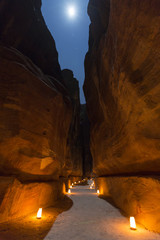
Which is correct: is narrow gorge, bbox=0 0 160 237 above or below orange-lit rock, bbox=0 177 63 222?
above

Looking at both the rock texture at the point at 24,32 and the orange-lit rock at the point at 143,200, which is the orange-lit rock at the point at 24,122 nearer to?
the orange-lit rock at the point at 143,200

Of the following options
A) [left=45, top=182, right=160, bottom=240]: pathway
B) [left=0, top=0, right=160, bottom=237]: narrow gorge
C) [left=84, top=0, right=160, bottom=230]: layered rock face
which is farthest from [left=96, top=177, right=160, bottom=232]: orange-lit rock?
[left=45, top=182, right=160, bottom=240]: pathway

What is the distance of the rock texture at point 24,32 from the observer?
12484 mm

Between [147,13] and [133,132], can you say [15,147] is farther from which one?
[147,13]

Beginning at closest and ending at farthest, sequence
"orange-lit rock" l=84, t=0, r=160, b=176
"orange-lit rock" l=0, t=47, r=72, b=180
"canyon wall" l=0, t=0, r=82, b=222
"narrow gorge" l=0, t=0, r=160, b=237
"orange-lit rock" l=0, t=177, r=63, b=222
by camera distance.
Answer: "orange-lit rock" l=84, t=0, r=160, b=176, "narrow gorge" l=0, t=0, r=160, b=237, "orange-lit rock" l=0, t=177, r=63, b=222, "canyon wall" l=0, t=0, r=82, b=222, "orange-lit rock" l=0, t=47, r=72, b=180

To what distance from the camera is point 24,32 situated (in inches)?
543

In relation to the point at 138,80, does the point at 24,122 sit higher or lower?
lower

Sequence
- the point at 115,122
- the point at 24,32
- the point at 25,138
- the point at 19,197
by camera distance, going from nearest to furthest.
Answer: the point at 19,197
the point at 25,138
the point at 115,122
the point at 24,32

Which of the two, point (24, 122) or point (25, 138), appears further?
point (24, 122)

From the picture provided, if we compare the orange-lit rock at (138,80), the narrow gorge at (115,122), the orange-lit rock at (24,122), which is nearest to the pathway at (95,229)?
the narrow gorge at (115,122)

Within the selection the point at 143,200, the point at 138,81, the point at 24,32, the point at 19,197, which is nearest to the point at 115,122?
the point at 138,81

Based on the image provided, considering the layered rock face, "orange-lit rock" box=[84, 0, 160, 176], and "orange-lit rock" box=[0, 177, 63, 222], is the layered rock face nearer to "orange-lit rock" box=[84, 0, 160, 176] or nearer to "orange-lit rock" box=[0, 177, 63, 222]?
"orange-lit rock" box=[84, 0, 160, 176]

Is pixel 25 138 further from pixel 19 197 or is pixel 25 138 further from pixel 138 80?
pixel 138 80

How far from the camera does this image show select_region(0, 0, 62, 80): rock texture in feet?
41.0
